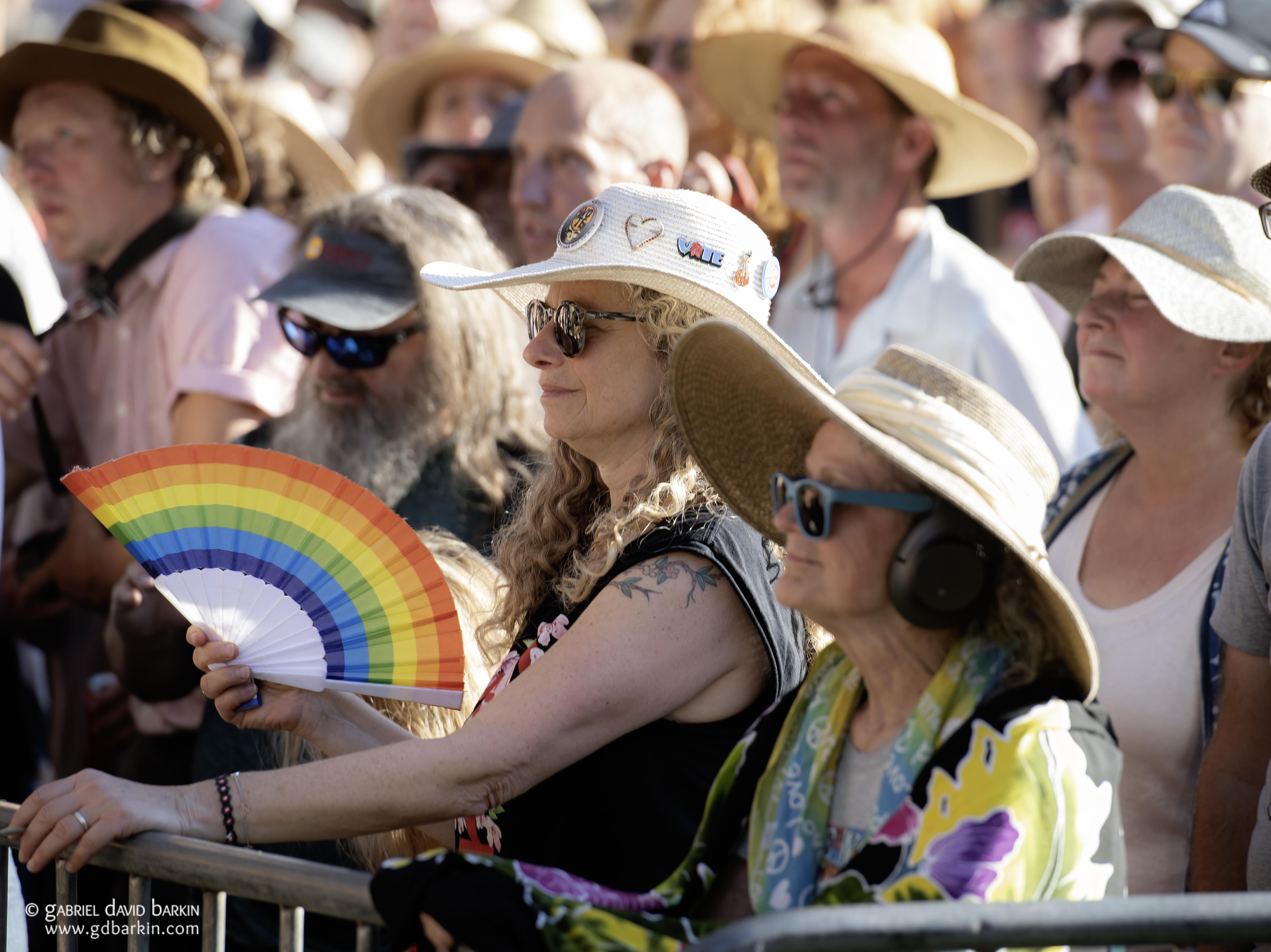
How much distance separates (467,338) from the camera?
12.9ft

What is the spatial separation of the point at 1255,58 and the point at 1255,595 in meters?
2.10

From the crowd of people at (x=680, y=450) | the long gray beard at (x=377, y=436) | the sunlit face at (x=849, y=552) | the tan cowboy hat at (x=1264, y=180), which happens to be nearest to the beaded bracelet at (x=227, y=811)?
the crowd of people at (x=680, y=450)

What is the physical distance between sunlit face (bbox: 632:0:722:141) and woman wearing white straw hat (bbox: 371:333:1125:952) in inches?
168

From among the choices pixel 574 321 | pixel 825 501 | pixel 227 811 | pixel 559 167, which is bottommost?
pixel 227 811

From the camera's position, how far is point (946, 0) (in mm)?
7527

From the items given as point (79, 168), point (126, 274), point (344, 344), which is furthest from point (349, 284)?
point (79, 168)

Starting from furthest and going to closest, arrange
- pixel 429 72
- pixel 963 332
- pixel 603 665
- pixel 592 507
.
Result: pixel 429 72
pixel 963 332
pixel 592 507
pixel 603 665

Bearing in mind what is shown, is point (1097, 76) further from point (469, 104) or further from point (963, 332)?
point (469, 104)

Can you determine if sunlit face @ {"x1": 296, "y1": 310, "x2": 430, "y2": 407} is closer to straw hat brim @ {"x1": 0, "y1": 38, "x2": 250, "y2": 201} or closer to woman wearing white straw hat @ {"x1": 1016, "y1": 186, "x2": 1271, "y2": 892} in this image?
straw hat brim @ {"x1": 0, "y1": 38, "x2": 250, "y2": 201}

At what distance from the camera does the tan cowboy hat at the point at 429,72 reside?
6.07 m

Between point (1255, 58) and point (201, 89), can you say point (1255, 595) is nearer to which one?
point (1255, 58)

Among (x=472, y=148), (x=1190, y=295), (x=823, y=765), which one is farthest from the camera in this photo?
(x=472, y=148)

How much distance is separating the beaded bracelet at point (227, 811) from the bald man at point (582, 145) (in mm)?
2928

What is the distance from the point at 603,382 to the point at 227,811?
3.23 feet
